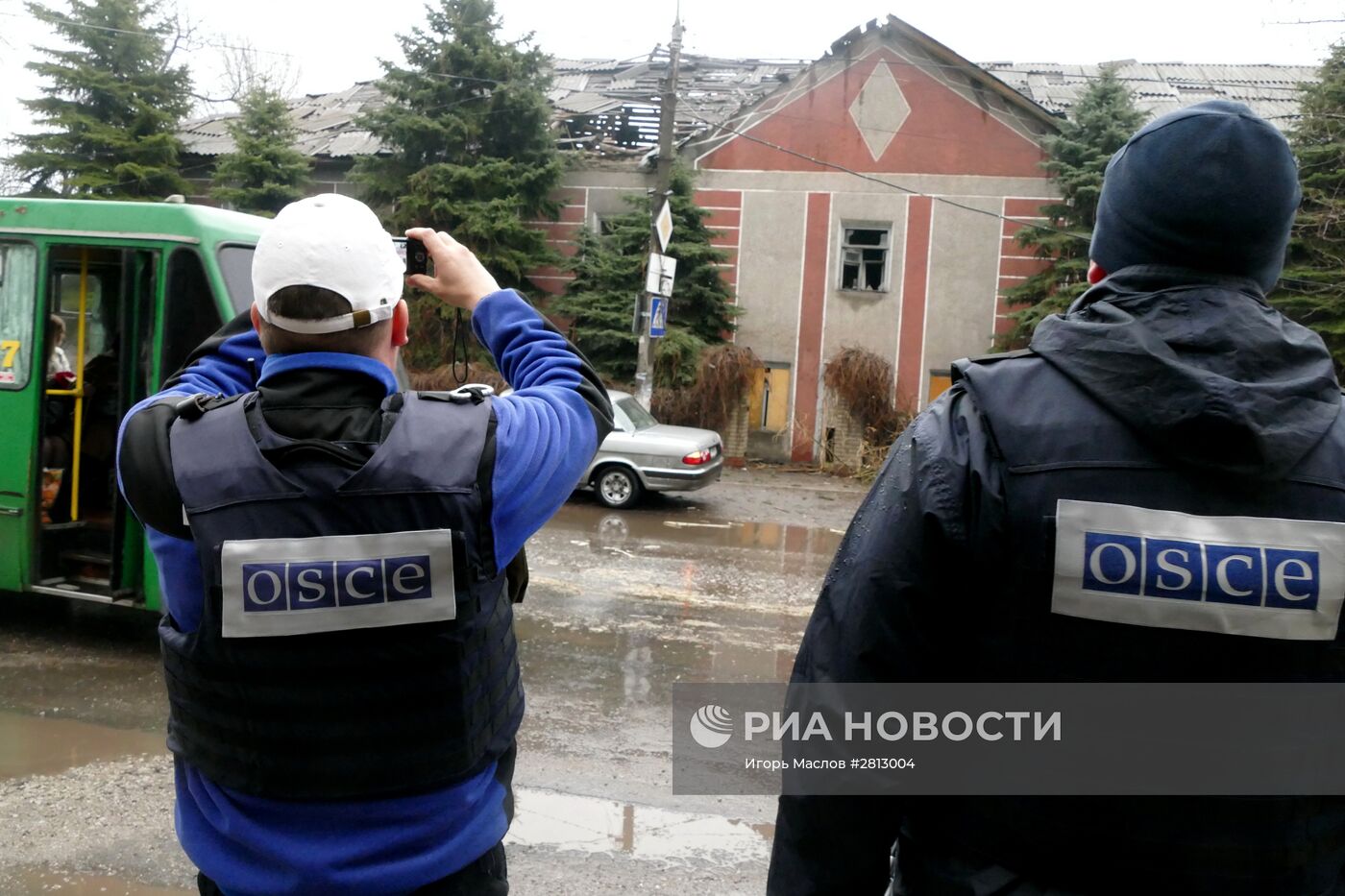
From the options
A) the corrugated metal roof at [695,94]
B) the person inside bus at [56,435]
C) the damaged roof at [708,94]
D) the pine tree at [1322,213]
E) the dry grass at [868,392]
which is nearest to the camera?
the person inside bus at [56,435]

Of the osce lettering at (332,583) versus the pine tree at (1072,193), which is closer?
the osce lettering at (332,583)

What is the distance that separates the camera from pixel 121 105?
81.9 ft

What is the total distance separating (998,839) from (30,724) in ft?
18.1

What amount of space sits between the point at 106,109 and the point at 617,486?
62.2 ft

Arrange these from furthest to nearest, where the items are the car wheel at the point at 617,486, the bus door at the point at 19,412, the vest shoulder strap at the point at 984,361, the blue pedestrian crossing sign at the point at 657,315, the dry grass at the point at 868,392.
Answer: the dry grass at the point at 868,392
the blue pedestrian crossing sign at the point at 657,315
the car wheel at the point at 617,486
the bus door at the point at 19,412
the vest shoulder strap at the point at 984,361

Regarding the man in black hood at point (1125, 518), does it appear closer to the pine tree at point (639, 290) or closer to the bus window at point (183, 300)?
the bus window at point (183, 300)

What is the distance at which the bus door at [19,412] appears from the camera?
21.8 feet

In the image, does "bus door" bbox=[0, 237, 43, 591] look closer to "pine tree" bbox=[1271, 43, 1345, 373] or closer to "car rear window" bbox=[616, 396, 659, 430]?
"car rear window" bbox=[616, 396, 659, 430]

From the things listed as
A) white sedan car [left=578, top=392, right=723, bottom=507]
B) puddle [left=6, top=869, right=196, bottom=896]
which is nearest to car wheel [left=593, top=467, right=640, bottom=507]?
white sedan car [left=578, top=392, right=723, bottom=507]

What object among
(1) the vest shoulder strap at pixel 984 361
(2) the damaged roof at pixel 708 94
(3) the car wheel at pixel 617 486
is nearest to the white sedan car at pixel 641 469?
(3) the car wheel at pixel 617 486

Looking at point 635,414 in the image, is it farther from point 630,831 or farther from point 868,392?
point 630,831

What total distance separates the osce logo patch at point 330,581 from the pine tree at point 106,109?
1020 inches

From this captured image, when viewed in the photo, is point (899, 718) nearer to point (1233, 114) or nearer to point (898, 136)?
point (1233, 114)

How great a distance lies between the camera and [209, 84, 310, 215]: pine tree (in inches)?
934
